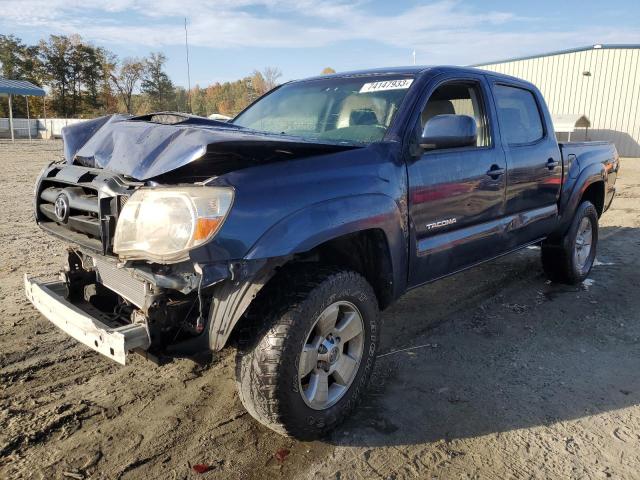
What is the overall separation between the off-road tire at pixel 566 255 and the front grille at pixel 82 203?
14.2ft

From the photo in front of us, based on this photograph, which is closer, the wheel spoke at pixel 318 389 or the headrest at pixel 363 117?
the wheel spoke at pixel 318 389

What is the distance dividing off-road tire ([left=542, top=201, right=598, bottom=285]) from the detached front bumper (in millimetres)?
4316

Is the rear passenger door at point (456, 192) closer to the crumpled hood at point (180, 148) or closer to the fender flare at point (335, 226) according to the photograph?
the fender flare at point (335, 226)

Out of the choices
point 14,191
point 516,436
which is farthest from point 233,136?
point 14,191

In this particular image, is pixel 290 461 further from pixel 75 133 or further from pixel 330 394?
pixel 75 133

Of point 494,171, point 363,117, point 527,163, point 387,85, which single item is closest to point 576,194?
point 527,163

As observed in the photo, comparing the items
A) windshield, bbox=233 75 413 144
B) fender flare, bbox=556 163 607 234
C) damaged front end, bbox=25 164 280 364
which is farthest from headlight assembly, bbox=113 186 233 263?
fender flare, bbox=556 163 607 234

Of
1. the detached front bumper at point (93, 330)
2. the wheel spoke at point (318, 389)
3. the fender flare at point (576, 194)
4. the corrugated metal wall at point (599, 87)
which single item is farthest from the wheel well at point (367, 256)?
the corrugated metal wall at point (599, 87)

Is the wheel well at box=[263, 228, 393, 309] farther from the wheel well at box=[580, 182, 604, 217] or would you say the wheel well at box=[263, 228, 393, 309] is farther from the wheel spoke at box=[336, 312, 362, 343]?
the wheel well at box=[580, 182, 604, 217]

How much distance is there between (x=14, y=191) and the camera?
1071 centimetres

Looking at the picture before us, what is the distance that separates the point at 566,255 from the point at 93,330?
4.55 m

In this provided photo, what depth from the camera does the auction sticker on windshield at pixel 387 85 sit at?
3430 millimetres

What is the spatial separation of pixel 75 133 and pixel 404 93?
2.12m

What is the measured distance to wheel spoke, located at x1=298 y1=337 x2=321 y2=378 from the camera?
2.49 metres
